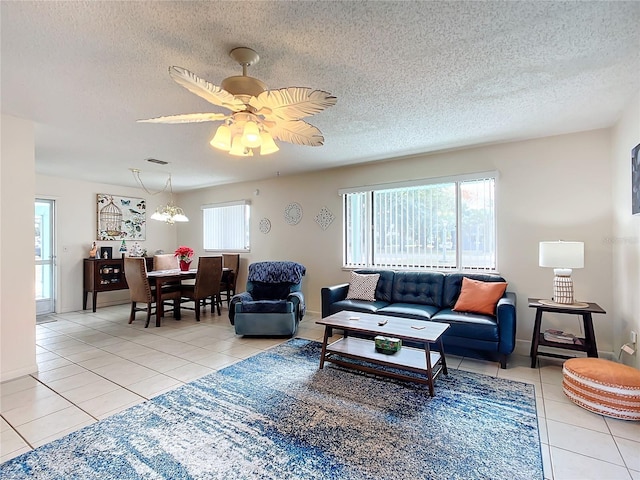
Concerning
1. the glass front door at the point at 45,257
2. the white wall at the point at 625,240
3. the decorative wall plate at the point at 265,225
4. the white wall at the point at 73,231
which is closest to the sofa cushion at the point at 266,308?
the decorative wall plate at the point at 265,225

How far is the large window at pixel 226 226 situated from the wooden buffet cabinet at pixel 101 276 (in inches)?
66.7

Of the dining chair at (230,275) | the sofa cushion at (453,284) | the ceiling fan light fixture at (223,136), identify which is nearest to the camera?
the ceiling fan light fixture at (223,136)

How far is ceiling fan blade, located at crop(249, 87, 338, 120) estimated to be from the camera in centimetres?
172

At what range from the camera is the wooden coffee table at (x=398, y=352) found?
264 cm

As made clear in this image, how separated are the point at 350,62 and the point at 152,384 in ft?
9.89

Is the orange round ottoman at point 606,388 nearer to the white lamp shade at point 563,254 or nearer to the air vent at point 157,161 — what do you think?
the white lamp shade at point 563,254

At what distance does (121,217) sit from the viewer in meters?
6.60

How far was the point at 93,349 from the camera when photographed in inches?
146

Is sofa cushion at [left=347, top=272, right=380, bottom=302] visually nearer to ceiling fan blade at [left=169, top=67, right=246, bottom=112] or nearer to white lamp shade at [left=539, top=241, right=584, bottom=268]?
white lamp shade at [left=539, top=241, right=584, bottom=268]

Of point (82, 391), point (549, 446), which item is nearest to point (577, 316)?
point (549, 446)


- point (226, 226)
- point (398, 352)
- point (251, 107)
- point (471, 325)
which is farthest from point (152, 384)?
point (226, 226)

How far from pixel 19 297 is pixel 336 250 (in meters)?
3.76

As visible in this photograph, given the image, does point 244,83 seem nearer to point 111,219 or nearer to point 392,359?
point 392,359

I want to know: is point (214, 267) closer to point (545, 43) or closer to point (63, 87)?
point (63, 87)
